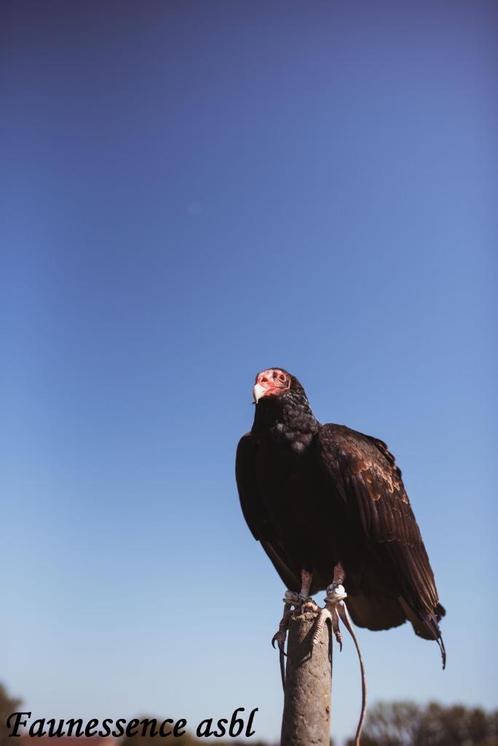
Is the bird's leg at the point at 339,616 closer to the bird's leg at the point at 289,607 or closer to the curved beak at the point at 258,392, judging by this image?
the bird's leg at the point at 289,607

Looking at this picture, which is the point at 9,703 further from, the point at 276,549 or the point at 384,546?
the point at 384,546

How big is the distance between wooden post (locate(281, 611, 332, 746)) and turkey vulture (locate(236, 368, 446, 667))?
555 mm

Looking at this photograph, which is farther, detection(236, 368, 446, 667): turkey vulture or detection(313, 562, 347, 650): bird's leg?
detection(236, 368, 446, 667): turkey vulture

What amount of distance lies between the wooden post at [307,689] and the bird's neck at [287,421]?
1144 mm

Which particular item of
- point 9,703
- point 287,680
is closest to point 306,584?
point 287,680

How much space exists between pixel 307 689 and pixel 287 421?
5.41ft

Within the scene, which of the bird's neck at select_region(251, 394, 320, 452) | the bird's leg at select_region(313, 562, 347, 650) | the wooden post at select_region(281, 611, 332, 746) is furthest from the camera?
the bird's neck at select_region(251, 394, 320, 452)

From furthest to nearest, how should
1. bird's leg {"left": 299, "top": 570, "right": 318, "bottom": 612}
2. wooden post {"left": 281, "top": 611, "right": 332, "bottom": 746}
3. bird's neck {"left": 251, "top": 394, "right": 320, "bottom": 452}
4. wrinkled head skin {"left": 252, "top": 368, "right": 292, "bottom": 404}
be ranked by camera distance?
wrinkled head skin {"left": 252, "top": 368, "right": 292, "bottom": 404}
bird's neck {"left": 251, "top": 394, "right": 320, "bottom": 452}
bird's leg {"left": 299, "top": 570, "right": 318, "bottom": 612}
wooden post {"left": 281, "top": 611, "right": 332, "bottom": 746}

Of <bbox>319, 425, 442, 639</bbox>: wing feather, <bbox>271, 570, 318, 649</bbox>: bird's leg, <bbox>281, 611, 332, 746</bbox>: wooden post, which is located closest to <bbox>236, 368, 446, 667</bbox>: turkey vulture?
<bbox>319, 425, 442, 639</bbox>: wing feather

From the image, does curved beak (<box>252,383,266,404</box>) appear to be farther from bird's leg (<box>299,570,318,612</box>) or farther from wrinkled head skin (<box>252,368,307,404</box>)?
bird's leg (<box>299,570,318,612</box>)

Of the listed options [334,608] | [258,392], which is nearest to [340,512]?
[334,608]

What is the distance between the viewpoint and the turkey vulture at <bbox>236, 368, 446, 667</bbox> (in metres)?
3.93

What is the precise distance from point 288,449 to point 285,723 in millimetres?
1612

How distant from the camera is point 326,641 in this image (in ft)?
11.7
